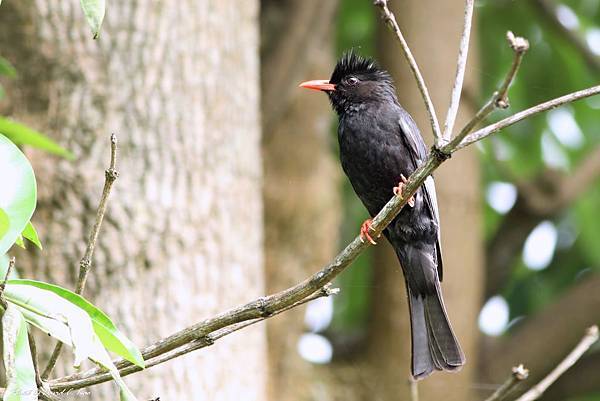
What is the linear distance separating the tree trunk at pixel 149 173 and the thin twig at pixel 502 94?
2.25m

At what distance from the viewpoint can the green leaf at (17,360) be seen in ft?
5.55

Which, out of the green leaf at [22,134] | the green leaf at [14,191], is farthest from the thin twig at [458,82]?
the green leaf at [22,134]

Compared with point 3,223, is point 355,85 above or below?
above

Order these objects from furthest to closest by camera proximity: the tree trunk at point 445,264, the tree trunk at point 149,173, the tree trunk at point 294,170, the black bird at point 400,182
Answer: the tree trunk at point 294,170 < the tree trunk at point 445,264 < the tree trunk at point 149,173 < the black bird at point 400,182

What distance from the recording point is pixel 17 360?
1.74 metres

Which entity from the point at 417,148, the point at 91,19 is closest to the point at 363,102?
the point at 417,148

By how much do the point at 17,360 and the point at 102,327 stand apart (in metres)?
0.18

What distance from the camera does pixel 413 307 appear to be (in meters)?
3.24

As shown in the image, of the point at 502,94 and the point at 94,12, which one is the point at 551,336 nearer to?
the point at 502,94

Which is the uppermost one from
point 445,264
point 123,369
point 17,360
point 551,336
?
point 445,264

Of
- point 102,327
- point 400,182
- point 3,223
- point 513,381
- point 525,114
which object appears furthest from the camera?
point 400,182

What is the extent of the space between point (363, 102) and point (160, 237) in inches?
45.3

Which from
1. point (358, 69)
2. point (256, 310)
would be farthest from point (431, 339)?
point (358, 69)

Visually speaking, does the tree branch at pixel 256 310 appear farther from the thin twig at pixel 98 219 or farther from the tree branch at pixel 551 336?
the tree branch at pixel 551 336
